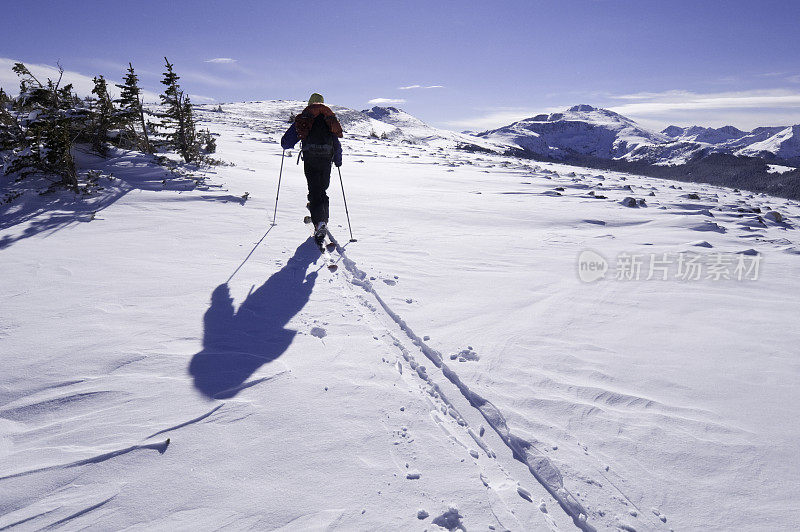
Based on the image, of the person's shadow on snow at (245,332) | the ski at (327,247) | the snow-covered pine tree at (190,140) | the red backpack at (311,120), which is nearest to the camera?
the person's shadow on snow at (245,332)

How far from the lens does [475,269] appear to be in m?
6.02

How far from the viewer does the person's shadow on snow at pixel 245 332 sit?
3.07m

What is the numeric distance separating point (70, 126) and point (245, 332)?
8020mm

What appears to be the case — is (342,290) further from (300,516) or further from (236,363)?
(300,516)

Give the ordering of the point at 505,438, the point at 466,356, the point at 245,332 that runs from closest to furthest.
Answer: the point at 505,438
the point at 466,356
the point at 245,332

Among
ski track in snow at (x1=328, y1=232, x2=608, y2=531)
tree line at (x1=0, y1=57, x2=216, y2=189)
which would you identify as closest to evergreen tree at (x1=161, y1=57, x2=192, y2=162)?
tree line at (x1=0, y1=57, x2=216, y2=189)

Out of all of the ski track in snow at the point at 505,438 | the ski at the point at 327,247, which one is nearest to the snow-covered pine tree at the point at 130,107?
the ski at the point at 327,247

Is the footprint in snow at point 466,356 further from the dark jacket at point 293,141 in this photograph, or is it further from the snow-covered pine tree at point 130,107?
the snow-covered pine tree at point 130,107

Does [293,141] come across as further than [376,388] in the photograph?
Yes

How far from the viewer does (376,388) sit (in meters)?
3.07

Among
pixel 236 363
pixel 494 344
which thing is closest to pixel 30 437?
pixel 236 363

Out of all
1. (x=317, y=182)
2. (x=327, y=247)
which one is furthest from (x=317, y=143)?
(x=327, y=247)

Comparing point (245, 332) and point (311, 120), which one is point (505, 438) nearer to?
point (245, 332)

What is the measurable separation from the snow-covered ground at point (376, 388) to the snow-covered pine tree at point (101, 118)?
404 centimetres
